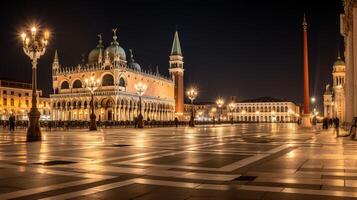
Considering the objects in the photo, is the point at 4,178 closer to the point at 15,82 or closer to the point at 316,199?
the point at 316,199

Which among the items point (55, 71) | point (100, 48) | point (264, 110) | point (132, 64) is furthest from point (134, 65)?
point (264, 110)

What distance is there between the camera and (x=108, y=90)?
295 feet

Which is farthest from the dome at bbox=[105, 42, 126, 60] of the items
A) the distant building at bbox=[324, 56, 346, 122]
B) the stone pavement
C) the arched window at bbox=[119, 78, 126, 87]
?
the stone pavement

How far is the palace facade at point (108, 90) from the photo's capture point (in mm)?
90125

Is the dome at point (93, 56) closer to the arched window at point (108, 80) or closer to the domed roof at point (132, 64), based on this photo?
the domed roof at point (132, 64)

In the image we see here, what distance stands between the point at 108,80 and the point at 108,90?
3.29 meters

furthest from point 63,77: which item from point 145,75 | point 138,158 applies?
point 138,158

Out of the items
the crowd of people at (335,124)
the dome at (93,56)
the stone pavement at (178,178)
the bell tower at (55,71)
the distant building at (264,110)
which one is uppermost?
the dome at (93,56)

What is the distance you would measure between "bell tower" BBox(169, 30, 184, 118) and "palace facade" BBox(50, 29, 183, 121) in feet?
30.6

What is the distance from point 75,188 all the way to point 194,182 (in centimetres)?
197

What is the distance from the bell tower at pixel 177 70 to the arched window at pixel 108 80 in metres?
31.2

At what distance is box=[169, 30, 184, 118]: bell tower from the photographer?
121 meters

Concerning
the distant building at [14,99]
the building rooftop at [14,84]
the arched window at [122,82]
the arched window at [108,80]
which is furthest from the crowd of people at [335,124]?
the building rooftop at [14,84]

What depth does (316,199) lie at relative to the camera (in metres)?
5.68
